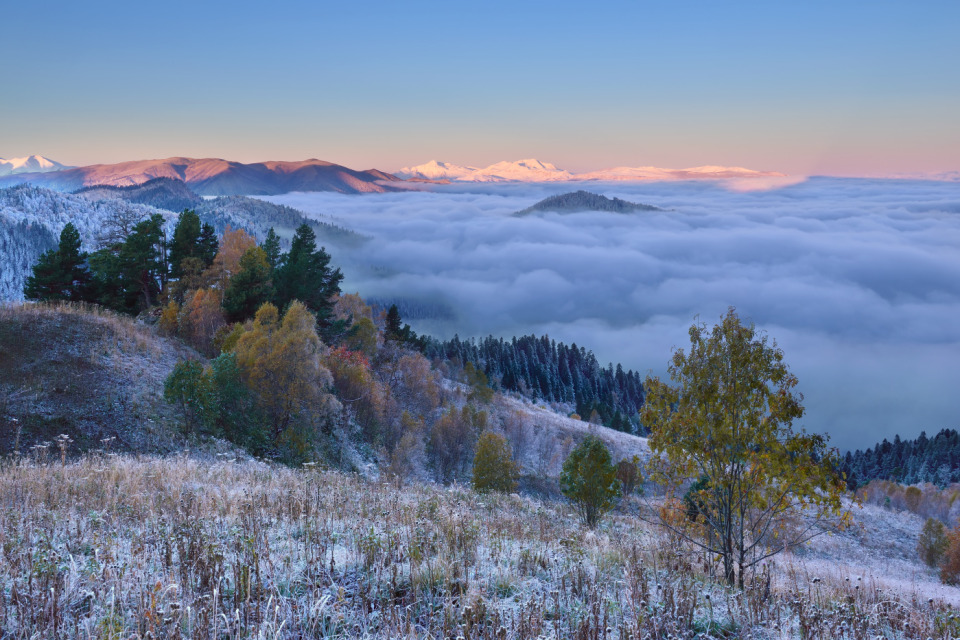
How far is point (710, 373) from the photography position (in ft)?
32.8

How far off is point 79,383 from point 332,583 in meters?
26.4

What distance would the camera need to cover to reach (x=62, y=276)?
44.4 metres

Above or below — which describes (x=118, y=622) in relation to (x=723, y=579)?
above

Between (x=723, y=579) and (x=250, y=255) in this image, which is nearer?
(x=723, y=579)

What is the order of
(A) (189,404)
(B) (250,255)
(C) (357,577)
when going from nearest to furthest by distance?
(C) (357,577) < (A) (189,404) < (B) (250,255)

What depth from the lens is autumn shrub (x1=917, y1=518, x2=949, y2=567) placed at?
181 feet

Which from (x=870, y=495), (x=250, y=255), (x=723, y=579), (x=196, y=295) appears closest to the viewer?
(x=723, y=579)

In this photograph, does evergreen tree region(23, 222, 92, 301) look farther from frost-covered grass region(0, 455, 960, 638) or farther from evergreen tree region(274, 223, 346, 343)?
frost-covered grass region(0, 455, 960, 638)

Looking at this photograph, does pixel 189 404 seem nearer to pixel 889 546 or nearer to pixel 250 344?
pixel 250 344

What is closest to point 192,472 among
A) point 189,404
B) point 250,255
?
point 189,404

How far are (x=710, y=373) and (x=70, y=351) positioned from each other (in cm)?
3055

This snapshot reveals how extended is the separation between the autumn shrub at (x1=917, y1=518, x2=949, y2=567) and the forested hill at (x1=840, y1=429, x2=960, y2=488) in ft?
354

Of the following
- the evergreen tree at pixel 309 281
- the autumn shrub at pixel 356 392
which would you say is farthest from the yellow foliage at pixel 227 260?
the autumn shrub at pixel 356 392

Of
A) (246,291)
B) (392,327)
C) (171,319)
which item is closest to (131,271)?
(171,319)
